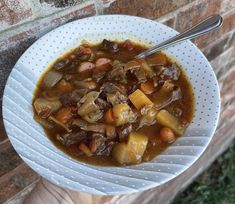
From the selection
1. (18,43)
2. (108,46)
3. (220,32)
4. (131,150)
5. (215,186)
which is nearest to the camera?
(131,150)

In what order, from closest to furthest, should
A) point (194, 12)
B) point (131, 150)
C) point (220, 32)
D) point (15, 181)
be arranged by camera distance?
1. point (131, 150)
2. point (15, 181)
3. point (194, 12)
4. point (220, 32)

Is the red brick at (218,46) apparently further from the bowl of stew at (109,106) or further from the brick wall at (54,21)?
the bowl of stew at (109,106)

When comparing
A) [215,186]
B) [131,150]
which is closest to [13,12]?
[131,150]

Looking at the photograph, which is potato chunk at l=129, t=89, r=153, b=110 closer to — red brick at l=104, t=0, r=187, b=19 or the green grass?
red brick at l=104, t=0, r=187, b=19

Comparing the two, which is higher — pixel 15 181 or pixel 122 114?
pixel 122 114

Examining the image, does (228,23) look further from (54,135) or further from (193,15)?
(54,135)

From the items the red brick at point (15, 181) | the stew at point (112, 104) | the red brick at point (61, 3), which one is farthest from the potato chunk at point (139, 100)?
the red brick at point (15, 181)

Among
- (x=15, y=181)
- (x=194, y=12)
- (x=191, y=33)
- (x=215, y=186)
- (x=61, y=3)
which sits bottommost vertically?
(x=215, y=186)

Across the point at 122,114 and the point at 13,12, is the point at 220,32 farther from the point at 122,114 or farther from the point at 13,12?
the point at 13,12
